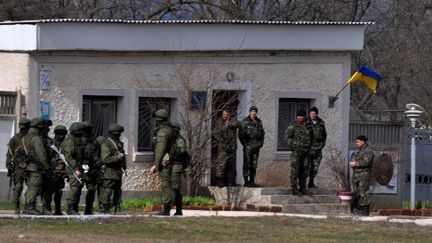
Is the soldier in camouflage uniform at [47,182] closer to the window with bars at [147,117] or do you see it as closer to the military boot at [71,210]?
the military boot at [71,210]

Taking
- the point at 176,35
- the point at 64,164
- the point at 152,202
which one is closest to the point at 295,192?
the point at 152,202

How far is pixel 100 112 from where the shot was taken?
1025 inches

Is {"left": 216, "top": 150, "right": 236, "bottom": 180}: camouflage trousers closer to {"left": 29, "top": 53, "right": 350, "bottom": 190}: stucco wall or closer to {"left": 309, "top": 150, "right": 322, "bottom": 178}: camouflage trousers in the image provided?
{"left": 29, "top": 53, "right": 350, "bottom": 190}: stucco wall

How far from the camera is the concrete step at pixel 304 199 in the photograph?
25.6 metres

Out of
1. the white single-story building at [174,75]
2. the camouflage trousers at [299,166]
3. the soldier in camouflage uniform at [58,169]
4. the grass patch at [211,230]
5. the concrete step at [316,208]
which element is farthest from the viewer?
the camouflage trousers at [299,166]

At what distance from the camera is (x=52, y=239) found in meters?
17.2

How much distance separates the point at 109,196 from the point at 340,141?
26.9 ft

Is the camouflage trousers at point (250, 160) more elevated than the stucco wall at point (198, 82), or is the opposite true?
the stucco wall at point (198, 82)

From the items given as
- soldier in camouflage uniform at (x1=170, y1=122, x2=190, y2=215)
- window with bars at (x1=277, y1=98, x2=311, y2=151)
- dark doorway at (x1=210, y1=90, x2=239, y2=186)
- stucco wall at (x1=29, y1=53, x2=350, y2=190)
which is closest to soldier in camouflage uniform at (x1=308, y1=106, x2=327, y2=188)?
stucco wall at (x1=29, y1=53, x2=350, y2=190)

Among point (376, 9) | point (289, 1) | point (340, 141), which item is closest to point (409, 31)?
point (376, 9)

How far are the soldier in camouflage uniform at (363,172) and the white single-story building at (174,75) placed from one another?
3.03 meters

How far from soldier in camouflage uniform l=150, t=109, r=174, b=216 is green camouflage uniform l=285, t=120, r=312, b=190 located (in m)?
4.79

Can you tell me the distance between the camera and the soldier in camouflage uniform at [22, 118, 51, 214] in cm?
2047

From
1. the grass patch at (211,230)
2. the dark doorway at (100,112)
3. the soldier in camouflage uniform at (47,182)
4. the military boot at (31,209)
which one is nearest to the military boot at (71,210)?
the soldier in camouflage uniform at (47,182)
